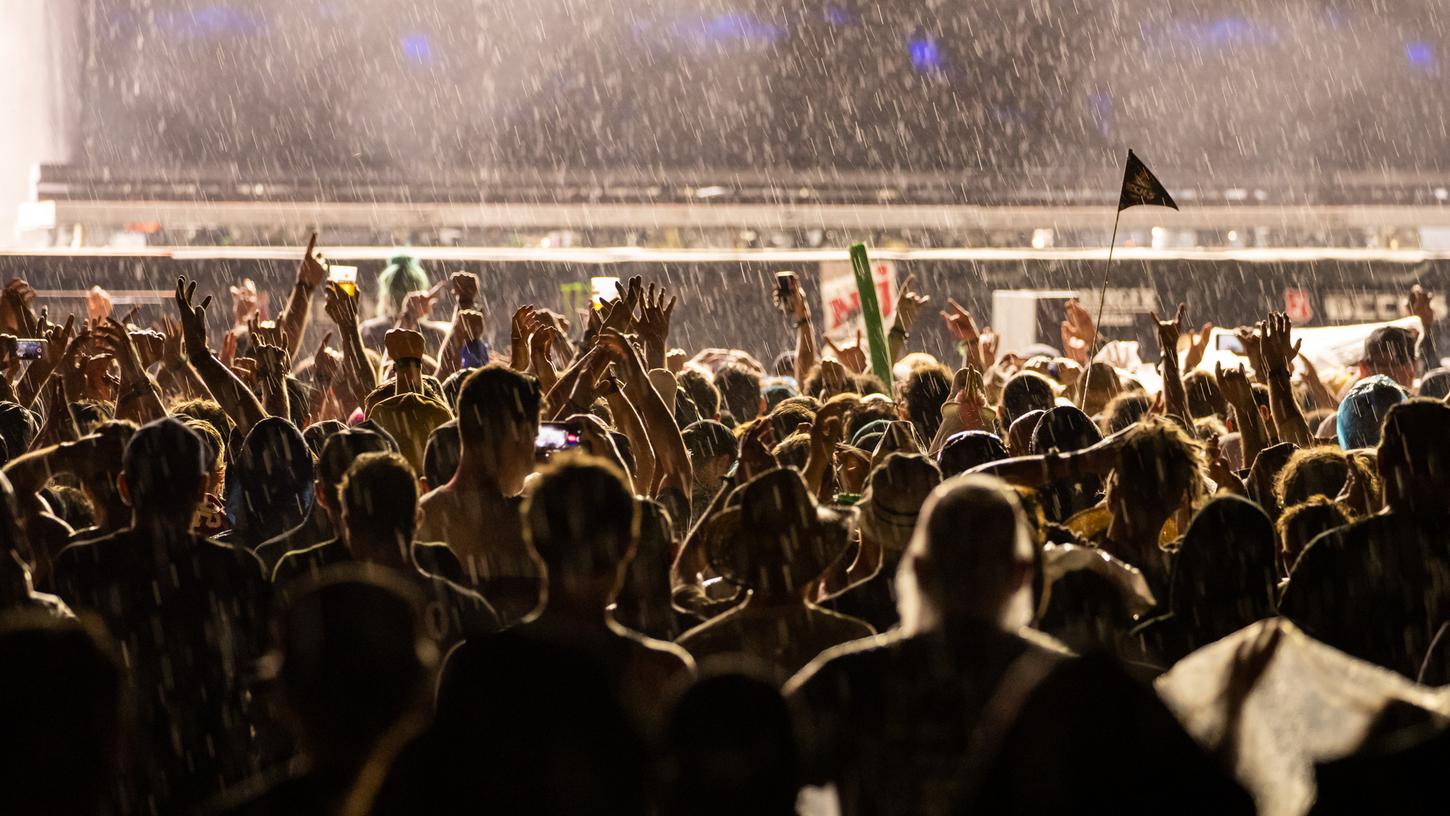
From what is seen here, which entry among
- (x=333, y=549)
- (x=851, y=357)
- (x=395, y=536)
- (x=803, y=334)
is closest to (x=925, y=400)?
(x=803, y=334)

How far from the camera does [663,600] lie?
10.2ft

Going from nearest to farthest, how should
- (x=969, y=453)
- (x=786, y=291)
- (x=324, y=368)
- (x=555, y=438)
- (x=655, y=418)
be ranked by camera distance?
1. (x=969, y=453)
2. (x=555, y=438)
3. (x=655, y=418)
4. (x=324, y=368)
5. (x=786, y=291)

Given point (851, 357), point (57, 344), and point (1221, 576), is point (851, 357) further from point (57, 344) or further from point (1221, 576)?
point (1221, 576)

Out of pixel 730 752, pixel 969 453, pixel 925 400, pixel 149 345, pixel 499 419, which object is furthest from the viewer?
pixel 925 400

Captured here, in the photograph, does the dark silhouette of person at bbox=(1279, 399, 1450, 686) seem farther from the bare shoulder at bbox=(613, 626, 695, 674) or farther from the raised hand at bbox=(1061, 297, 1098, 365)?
the raised hand at bbox=(1061, 297, 1098, 365)

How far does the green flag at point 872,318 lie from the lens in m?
7.31

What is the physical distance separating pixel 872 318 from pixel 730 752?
574 cm

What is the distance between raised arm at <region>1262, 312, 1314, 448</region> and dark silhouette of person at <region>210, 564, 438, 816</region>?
399 cm

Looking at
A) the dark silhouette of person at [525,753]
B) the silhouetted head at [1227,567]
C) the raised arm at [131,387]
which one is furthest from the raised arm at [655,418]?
the dark silhouette of person at [525,753]

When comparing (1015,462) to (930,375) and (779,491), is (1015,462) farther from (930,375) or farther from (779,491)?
(930,375)

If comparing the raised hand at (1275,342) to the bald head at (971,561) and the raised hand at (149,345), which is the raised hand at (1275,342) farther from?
the raised hand at (149,345)

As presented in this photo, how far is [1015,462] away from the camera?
10.5ft

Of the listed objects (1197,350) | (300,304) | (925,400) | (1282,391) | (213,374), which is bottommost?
(1282,391)

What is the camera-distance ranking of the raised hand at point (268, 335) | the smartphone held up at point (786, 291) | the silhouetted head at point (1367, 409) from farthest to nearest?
the smartphone held up at point (786, 291)
the raised hand at point (268, 335)
the silhouetted head at point (1367, 409)
